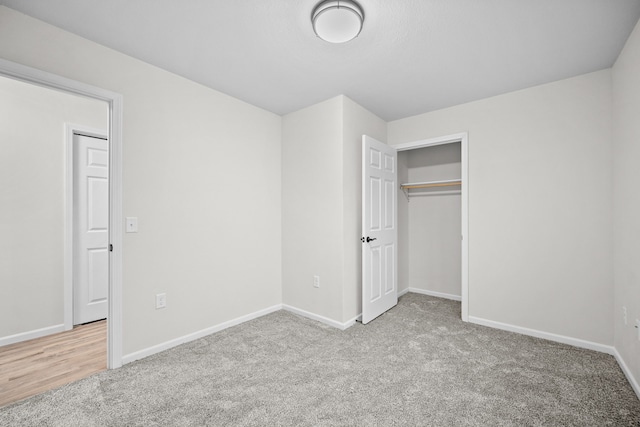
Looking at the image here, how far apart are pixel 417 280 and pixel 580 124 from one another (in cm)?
267

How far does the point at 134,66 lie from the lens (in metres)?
2.29

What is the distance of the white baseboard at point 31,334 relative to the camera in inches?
101

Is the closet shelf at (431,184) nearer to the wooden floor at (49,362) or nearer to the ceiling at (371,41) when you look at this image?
the ceiling at (371,41)

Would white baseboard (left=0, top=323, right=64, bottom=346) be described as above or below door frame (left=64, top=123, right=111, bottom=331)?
below

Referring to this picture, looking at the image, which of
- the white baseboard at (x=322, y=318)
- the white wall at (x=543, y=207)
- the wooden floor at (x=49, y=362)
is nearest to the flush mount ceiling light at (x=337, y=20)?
the white wall at (x=543, y=207)

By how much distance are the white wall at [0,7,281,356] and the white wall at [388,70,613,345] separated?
2.34 m

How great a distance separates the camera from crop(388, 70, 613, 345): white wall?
246cm

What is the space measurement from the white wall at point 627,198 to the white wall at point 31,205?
15.7ft

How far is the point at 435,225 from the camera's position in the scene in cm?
413

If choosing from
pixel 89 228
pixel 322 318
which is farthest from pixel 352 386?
pixel 89 228

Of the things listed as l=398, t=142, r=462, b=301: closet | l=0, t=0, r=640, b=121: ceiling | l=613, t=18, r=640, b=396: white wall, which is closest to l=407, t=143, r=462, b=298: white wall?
l=398, t=142, r=462, b=301: closet

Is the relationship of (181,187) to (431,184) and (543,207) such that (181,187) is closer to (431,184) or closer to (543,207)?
(431,184)

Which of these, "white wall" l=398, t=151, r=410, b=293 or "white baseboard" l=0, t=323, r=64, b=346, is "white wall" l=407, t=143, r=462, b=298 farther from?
"white baseboard" l=0, t=323, r=64, b=346

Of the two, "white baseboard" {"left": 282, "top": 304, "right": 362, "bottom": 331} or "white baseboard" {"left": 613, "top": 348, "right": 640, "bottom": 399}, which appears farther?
"white baseboard" {"left": 282, "top": 304, "right": 362, "bottom": 331}
